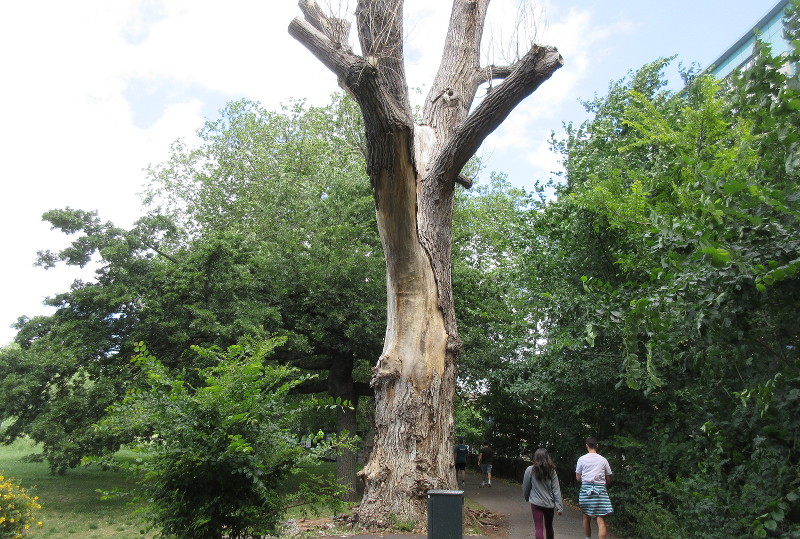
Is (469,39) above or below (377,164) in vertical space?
above

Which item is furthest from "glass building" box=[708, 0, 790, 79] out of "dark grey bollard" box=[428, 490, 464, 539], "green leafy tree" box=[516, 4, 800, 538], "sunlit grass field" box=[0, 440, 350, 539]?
"dark grey bollard" box=[428, 490, 464, 539]

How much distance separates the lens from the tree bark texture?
21.0 ft

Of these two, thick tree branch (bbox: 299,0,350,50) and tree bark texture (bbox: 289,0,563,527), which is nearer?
tree bark texture (bbox: 289,0,563,527)

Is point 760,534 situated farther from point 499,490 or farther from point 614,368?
point 499,490

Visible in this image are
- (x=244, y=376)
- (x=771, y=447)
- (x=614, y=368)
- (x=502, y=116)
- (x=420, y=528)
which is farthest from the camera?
(x=614, y=368)

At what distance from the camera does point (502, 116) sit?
7.19m

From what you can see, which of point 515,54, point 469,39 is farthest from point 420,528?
point 469,39

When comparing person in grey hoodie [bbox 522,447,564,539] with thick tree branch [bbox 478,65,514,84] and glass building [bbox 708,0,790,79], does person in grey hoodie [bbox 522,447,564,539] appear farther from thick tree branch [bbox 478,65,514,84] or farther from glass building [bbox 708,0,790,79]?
glass building [bbox 708,0,790,79]

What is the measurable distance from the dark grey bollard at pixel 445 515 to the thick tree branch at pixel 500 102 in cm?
421

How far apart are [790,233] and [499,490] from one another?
17229 mm

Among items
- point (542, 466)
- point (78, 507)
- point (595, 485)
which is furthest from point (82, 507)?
point (595, 485)

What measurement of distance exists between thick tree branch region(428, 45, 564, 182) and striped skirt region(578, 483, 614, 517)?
4.73m

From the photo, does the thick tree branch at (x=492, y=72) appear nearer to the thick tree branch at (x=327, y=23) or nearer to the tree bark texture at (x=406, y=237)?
the tree bark texture at (x=406, y=237)

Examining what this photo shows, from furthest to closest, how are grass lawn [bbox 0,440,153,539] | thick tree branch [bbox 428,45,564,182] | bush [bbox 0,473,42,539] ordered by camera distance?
grass lawn [bbox 0,440,153,539] → bush [bbox 0,473,42,539] → thick tree branch [bbox 428,45,564,182]
